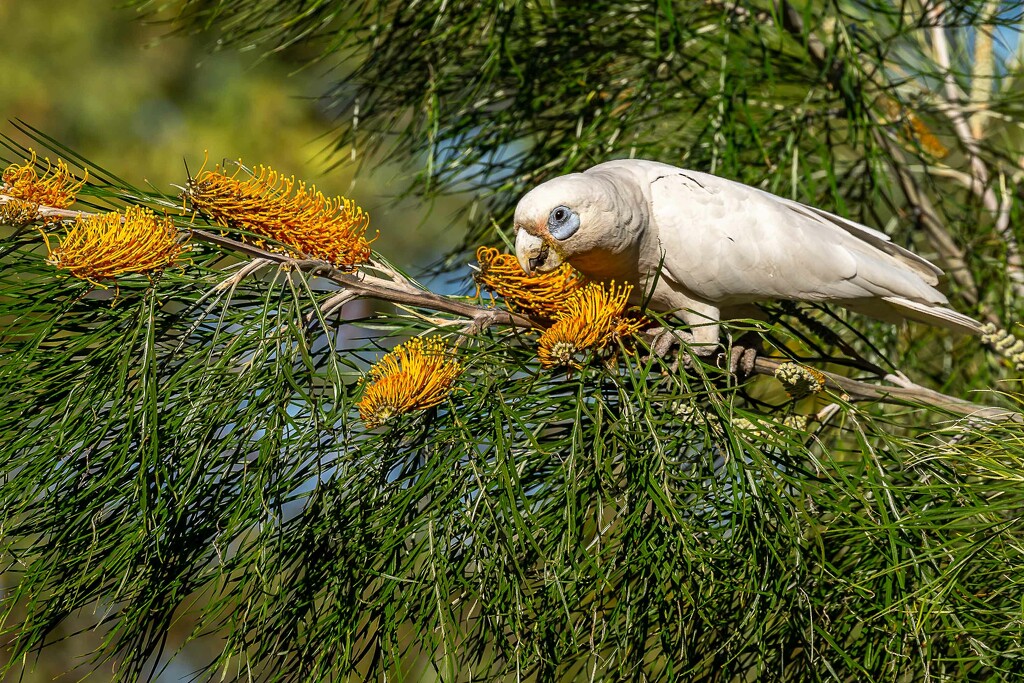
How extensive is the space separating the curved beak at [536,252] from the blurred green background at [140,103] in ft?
8.53

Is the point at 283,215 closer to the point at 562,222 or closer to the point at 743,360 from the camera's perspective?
the point at 562,222

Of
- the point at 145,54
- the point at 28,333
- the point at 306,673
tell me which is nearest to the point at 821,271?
the point at 306,673

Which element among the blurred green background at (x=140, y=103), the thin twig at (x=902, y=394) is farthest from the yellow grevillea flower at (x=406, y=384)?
the blurred green background at (x=140, y=103)

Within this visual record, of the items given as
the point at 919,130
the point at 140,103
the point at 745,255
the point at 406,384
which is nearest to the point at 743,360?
the point at 745,255

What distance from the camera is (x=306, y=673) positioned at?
752 mm

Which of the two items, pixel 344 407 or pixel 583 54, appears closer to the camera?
pixel 344 407

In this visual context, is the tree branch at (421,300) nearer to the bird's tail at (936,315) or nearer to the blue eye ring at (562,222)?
the blue eye ring at (562,222)

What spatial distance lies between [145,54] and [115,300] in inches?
141

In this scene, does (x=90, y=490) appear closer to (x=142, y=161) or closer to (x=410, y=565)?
(x=410, y=565)

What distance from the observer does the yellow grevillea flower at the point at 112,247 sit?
2.29 feet

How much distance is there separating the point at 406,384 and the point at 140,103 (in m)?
3.56

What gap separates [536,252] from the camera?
3.33 feet

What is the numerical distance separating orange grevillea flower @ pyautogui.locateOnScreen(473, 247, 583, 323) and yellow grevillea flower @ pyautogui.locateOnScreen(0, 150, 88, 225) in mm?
370

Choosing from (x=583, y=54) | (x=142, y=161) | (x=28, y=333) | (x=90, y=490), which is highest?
(x=583, y=54)
